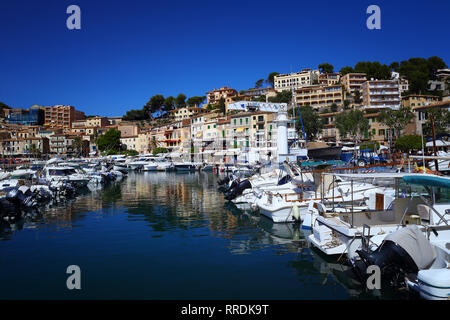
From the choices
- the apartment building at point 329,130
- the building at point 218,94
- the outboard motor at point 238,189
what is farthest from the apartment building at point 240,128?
the building at point 218,94

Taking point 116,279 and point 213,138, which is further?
point 213,138

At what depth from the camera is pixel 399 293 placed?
9.11 meters

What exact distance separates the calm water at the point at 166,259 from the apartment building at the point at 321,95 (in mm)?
82073

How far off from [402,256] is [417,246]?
51 cm

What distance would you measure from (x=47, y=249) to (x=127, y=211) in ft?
29.7

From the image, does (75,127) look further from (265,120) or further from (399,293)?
(399,293)

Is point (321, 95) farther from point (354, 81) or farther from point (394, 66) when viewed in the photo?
point (394, 66)

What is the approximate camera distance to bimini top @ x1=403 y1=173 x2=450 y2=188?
10.0 m

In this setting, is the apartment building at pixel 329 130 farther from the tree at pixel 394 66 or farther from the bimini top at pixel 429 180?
the bimini top at pixel 429 180

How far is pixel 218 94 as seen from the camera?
13262 cm

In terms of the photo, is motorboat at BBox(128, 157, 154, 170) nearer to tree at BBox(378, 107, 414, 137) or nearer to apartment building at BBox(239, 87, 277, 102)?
tree at BBox(378, 107, 414, 137)

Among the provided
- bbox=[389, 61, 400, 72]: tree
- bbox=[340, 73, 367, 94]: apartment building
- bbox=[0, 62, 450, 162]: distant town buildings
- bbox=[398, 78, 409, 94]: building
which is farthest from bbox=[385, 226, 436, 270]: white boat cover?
bbox=[389, 61, 400, 72]: tree

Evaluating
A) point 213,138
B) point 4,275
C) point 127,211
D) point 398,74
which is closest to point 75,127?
point 213,138

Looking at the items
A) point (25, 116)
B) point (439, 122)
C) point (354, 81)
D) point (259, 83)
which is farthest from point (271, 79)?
point (25, 116)
